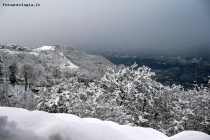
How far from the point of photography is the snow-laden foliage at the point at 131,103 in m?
10.5

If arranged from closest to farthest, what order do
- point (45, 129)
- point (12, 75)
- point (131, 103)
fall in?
1. point (45, 129)
2. point (131, 103)
3. point (12, 75)

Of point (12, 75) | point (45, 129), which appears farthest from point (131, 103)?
point (12, 75)

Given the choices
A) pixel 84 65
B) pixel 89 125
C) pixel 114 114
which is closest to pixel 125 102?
pixel 114 114

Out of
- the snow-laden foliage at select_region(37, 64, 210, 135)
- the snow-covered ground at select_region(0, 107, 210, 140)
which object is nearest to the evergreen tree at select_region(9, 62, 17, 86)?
the snow-laden foliage at select_region(37, 64, 210, 135)

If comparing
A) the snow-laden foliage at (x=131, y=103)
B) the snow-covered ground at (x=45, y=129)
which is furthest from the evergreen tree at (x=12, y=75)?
the snow-covered ground at (x=45, y=129)

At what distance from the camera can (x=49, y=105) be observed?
10312 millimetres

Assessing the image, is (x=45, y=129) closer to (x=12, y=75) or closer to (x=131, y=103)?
(x=131, y=103)

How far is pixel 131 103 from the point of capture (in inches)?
468

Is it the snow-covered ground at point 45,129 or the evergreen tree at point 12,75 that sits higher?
the snow-covered ground at point 45,129

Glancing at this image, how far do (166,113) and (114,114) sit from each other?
609 centimetres

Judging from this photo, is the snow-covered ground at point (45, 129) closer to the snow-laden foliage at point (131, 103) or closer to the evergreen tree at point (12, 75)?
the snow-laden foliage at point (131, 103)

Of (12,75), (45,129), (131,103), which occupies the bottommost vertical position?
(12,75)

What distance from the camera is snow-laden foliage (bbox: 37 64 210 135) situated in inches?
415

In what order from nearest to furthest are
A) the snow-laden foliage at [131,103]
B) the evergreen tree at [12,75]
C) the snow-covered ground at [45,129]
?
the snow-covered ground at [45,129] < the snow-laden foliage at [131,103] < the evergreen tree at [12,75]
